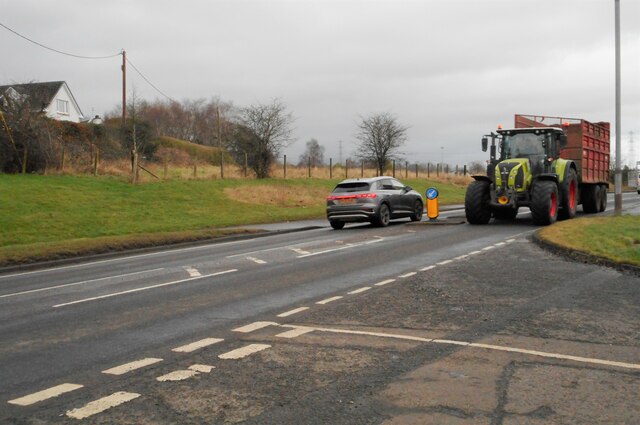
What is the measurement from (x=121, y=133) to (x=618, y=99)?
3796 cm

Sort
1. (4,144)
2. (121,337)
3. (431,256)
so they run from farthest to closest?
1. (4,144)
2. (431,256)
3. (121,337)

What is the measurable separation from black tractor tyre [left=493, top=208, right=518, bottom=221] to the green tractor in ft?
0.53

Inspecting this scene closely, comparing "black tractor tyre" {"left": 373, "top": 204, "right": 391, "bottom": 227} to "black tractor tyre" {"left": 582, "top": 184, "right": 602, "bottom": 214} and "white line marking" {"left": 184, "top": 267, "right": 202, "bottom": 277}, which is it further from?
"white line marking" {"left": 184, "top": 267, "right": 202, "bottom": 277}

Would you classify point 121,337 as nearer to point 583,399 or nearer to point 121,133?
point 583,399

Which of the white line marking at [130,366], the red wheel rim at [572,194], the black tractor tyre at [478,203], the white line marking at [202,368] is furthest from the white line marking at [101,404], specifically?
the red wheel rim at [572,194]

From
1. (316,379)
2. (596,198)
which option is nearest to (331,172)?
(596,198)

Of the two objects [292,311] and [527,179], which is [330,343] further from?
[527,179]

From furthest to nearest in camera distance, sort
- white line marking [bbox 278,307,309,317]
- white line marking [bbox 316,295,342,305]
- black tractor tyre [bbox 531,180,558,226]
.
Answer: black tractor tyre [bbox 531,180,558,226] < white line marking [bbox 316,295,342,305] < white line marking [bbox 278,307,309,317]

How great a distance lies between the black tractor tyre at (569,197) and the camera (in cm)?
2069

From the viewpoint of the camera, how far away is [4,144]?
31.1 m

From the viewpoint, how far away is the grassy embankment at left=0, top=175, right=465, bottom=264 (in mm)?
18656

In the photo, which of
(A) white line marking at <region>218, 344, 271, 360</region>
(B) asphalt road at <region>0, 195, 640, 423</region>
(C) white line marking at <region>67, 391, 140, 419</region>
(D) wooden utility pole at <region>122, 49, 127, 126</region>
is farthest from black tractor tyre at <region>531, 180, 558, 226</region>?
(D) wooden utility pole at <region>122, 49, 127, 126</region>

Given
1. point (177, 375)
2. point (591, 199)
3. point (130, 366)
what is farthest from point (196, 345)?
point (591, 199)

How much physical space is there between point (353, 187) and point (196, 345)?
1631cm
